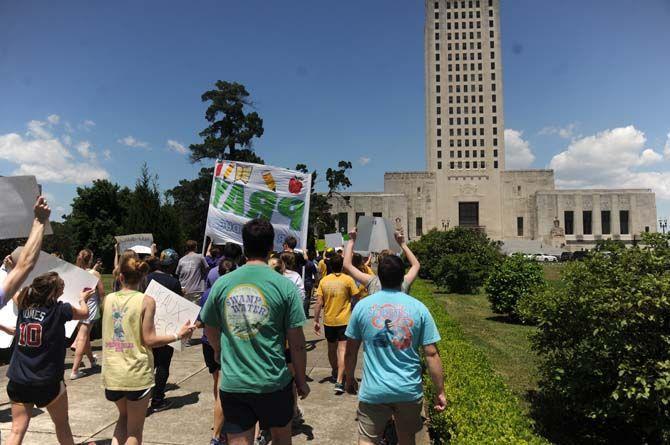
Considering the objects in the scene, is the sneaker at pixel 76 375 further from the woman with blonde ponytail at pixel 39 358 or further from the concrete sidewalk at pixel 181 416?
the woman with blonde ponytail at pixel 39 358

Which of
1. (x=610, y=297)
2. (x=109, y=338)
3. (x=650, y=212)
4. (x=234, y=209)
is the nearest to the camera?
(x=109, y=338)

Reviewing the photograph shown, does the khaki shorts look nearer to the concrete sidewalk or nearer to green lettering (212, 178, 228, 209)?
the concrete sidewalk

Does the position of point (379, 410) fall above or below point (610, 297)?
below

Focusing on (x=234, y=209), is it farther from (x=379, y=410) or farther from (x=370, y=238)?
(x=379, y=410)

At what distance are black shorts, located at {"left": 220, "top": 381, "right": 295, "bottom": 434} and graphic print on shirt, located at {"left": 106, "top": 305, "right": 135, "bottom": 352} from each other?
1.32 meters

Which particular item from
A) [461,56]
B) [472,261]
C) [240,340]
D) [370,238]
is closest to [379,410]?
[240,340]

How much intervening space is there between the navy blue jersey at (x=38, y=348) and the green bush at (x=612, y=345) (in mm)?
4847

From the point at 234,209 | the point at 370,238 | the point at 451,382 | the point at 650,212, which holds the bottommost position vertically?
the point at 451,382

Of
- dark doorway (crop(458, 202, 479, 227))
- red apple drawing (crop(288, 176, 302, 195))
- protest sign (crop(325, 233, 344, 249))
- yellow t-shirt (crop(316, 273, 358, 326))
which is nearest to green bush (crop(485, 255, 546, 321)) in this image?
protest sign (crop(325, 233, 344, 249))

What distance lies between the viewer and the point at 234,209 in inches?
343

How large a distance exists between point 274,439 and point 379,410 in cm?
77

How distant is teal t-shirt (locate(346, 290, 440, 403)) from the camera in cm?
326

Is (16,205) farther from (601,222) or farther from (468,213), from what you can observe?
(601,222)

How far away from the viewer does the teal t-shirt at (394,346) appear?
3.26 meters
